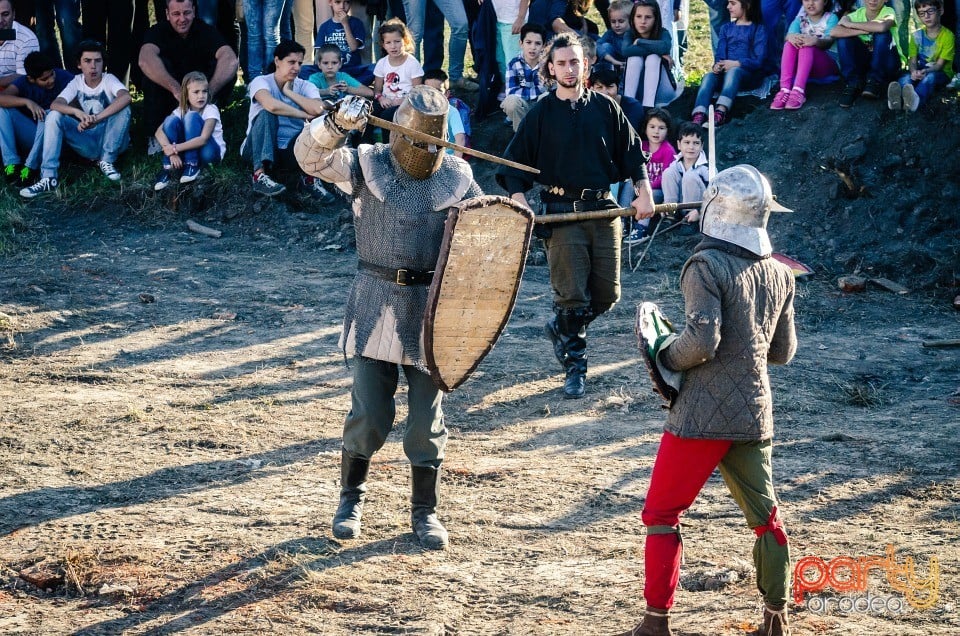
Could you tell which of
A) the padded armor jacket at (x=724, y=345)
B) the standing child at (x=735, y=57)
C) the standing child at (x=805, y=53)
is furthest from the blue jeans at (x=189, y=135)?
the padded armor jacket at (x=724, y=345)

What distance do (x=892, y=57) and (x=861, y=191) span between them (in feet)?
4.15

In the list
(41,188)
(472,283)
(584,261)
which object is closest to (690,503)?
(472,283)

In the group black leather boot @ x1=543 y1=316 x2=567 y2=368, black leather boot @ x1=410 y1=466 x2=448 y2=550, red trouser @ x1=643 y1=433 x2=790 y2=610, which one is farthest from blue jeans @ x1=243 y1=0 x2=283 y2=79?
red trouser @ x1=643 y1=433 x2=790 y2=610

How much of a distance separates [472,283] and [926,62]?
A: 6596 millimetres

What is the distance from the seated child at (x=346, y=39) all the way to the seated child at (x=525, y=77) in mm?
1383

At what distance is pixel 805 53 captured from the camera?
1029 cm

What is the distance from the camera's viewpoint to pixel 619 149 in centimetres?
657

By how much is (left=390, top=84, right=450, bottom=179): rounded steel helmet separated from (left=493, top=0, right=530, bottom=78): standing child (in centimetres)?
616

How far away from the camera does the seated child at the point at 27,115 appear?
10.6 m

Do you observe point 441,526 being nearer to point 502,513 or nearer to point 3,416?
point 502,513

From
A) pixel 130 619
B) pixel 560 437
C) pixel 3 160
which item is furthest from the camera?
pixel 3 160

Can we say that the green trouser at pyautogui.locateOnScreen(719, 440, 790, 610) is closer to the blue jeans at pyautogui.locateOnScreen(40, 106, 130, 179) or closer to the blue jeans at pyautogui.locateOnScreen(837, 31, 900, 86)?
the blue jeans at pyautogui.locateOnScreen(837, 31, 900, 86)

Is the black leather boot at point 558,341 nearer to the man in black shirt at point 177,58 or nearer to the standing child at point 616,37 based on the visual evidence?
the standing child at point 616,37

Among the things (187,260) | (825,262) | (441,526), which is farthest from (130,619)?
(825,262)
